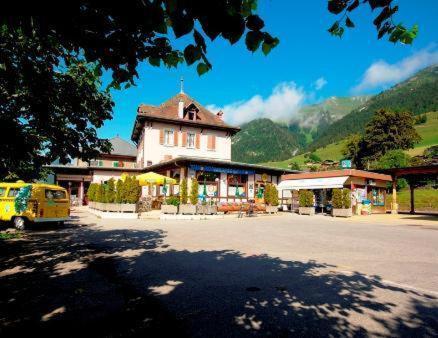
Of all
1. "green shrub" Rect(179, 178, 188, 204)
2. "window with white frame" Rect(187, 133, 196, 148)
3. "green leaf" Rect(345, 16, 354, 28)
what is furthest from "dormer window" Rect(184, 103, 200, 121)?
"green leaf" Rect(345, 16, 354, 28)

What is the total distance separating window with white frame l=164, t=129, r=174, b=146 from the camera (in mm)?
31950

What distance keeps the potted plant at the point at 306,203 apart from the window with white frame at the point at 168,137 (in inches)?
536

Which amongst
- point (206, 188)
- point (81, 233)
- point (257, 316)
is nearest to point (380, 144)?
point (206, 188)

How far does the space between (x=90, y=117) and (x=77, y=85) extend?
2.91 ft

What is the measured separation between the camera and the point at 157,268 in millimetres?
6574

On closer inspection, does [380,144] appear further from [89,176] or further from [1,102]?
[1,102]

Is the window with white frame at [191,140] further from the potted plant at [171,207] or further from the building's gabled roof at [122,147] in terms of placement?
the building's gabled roof at [122,147]

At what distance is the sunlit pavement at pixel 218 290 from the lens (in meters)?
3.69

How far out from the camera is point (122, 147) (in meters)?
45.3

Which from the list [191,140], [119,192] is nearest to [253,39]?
[119,192]

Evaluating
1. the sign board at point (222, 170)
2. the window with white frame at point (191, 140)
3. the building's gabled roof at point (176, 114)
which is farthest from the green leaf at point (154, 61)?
the window with white frame at point (191, 140)

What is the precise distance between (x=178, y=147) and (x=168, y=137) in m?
1.38

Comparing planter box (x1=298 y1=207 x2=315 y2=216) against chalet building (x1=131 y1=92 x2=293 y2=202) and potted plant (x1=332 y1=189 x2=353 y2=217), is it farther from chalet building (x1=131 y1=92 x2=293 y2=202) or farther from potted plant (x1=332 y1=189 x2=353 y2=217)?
chalet building (x1=131 y1=92 x2=293 y2=202)

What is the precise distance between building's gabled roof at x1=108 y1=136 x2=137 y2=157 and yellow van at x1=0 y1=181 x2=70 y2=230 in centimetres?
3079
